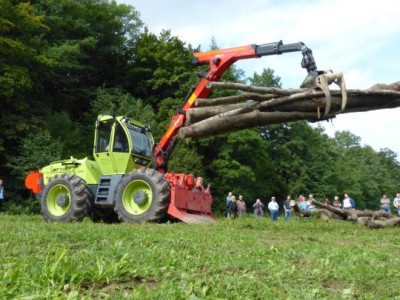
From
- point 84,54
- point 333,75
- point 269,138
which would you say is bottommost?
point 333,75

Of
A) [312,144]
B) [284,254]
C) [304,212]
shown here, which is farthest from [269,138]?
[284,254]

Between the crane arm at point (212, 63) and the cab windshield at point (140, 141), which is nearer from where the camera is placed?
the crane arm at point (212, 63)

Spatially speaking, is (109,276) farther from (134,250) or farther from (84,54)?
(84,54)

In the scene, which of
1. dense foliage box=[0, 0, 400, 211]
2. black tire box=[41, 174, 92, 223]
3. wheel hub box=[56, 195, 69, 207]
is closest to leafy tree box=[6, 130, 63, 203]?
dense foliage box=[0, 0, 400, 211]

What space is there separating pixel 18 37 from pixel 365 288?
29274mm

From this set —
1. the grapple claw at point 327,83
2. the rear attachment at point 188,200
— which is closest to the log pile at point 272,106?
the grapple claw at point 327,83

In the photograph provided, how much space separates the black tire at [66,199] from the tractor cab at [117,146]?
83 cm

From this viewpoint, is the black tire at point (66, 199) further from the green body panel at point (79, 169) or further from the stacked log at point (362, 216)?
the stacked log at point (362, 216)

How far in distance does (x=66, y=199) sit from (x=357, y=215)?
8068 millimetres

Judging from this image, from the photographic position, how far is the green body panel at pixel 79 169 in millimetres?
14109

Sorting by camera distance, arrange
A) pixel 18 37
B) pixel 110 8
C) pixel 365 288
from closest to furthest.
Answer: pixel 365 288
pixel 18 37
pixel 110 8

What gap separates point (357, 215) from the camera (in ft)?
48.8

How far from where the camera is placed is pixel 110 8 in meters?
44.2

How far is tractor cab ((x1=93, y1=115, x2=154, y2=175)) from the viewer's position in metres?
13.8
